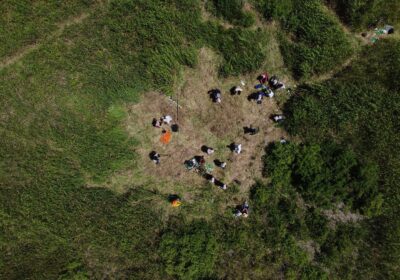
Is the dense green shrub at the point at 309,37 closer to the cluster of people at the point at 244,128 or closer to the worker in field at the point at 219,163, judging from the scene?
the cluster of people at the point at 244,128

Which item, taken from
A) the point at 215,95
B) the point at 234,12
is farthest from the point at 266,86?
the point at 234,12

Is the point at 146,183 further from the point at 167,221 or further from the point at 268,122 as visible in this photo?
the point at 268,122

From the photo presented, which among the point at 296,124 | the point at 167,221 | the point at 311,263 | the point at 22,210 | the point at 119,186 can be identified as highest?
the point at 296,124

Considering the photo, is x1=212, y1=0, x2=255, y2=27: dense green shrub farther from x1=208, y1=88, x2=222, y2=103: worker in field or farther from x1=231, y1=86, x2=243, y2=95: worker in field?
x1=208, y1=88, x2=222, y2=103: worker in field

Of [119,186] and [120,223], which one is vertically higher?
[119,186]

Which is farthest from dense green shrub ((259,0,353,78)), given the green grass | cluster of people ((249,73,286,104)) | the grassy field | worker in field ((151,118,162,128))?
the green grass

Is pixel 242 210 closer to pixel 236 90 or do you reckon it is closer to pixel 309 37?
pixel 236 90

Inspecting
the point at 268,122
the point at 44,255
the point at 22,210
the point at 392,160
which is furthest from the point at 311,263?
the point at 22,210
